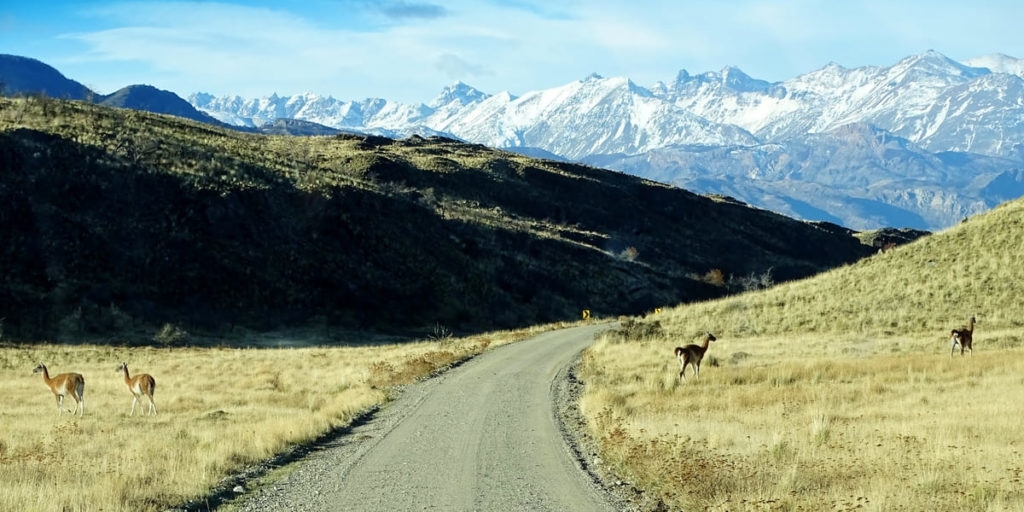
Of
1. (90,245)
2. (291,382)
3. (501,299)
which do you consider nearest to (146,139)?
(90,245)

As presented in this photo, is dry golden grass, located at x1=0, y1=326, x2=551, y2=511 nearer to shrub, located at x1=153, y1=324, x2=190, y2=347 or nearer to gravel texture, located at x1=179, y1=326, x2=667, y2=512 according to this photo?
gravel texture, located at x1=179, y1=326, x2=667, y2=512

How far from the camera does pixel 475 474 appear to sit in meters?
12.2

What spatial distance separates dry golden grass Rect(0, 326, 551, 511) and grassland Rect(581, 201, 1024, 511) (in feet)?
21.3

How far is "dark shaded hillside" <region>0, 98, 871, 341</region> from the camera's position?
170ft

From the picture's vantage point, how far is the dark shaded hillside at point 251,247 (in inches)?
2041

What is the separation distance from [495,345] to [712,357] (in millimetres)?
13373

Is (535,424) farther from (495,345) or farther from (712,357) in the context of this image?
(495,345)

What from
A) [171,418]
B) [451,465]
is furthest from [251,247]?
[451,465]

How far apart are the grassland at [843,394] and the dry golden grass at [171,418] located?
6478 mm

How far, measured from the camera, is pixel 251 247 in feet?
200

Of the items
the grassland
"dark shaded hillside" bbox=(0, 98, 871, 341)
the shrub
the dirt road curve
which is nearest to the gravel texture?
the dirt road curve

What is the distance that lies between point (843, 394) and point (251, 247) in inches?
1969

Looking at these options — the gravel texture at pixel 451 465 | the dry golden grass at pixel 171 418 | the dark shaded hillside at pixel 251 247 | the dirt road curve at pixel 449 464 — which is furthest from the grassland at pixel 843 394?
the dark shaded hillside at pixel 251 247

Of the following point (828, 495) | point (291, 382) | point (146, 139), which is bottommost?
point (291, 382)
